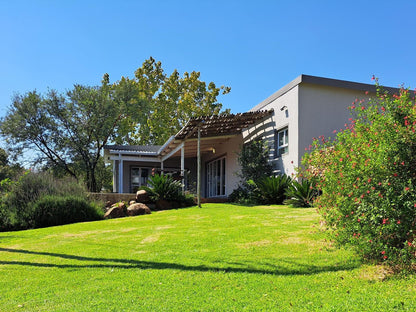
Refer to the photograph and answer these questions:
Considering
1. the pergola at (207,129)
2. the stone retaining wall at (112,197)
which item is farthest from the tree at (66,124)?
the stone retaining wall at (112,197)

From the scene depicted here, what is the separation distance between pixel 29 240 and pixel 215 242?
465cm

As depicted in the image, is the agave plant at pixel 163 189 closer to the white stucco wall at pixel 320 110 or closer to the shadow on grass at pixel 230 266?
the white stucco wall at pixel 320 110

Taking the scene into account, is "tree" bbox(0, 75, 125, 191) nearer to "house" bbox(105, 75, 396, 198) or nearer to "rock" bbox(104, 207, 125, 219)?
"house" bbox(105, 75, 396, 198)

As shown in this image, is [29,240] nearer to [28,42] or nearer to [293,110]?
[28,42]

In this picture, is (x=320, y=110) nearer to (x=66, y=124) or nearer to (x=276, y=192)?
(x=276, y=192)

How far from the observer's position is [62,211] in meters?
11.4

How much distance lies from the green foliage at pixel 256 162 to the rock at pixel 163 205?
3737mm

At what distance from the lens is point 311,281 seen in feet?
12.5

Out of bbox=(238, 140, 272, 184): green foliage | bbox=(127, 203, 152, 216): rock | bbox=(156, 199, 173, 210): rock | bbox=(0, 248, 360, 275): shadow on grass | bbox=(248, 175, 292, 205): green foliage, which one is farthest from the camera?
bbox=(238, 140, 272, 184): green foliage

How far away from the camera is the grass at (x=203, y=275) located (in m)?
3.31

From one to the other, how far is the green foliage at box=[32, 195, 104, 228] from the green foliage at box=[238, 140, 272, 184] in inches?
250

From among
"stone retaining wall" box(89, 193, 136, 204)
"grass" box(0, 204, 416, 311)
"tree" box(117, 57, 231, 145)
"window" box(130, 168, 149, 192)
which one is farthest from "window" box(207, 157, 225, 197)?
"grass" box(0, 204, 416, 311)

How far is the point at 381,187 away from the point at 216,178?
1749 cm

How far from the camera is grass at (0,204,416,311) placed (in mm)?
3314
